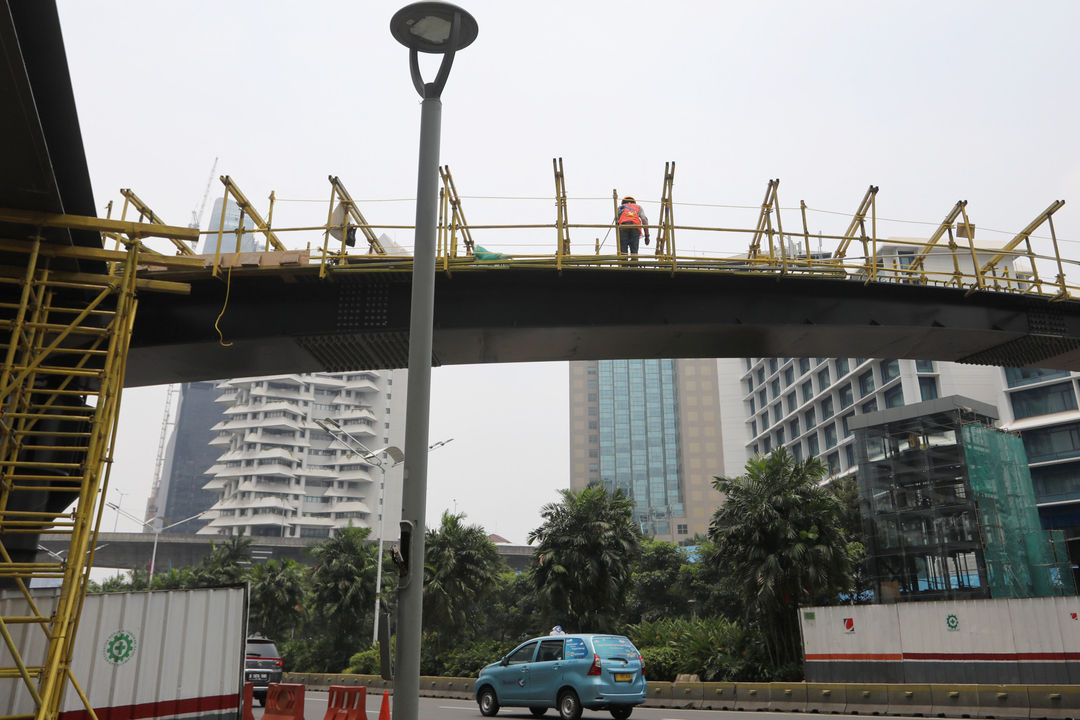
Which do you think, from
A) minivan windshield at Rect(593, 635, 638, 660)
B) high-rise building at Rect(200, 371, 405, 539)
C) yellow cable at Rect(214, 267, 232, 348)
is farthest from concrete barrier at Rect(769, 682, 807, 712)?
high-rise building at Rect(200, 371, 405, 539)

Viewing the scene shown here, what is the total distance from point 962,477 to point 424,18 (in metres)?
41.7

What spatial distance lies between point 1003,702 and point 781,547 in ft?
27.7

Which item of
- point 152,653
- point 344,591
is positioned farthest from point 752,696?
point 344,591

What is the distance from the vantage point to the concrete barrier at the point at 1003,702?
1514cm

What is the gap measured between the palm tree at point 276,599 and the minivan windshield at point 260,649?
22306 millimetres

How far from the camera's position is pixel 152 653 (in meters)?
10.7

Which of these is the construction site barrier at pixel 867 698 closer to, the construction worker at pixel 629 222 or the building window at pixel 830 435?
the construction worker at pixel 629 222

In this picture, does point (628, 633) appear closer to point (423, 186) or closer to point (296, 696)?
point (296, 696)

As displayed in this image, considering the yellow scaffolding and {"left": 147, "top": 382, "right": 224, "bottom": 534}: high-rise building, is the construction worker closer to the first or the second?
the yellow scaffolding

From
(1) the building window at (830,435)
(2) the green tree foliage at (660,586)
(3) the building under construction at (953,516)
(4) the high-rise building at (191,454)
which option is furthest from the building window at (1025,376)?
(4) the high-rise building at (191,454)

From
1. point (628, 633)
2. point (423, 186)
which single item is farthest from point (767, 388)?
point (423, 186)

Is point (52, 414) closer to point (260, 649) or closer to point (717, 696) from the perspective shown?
point (260, 649)

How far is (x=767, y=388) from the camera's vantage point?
338ft

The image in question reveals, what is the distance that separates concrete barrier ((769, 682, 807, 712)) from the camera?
60.0 feet
